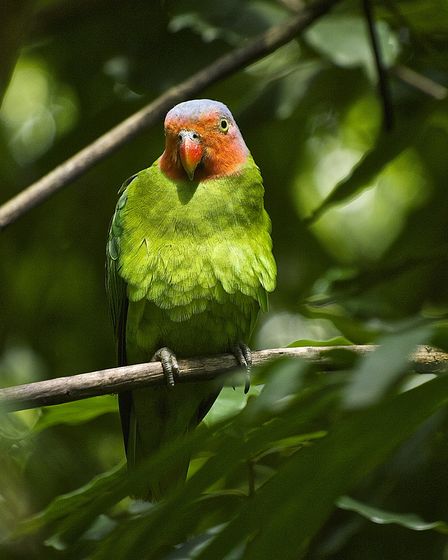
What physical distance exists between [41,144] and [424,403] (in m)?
2.79

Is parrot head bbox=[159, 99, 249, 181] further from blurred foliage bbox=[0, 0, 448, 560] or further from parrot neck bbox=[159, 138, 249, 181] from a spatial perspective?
blurred foliage bbox=[0, 0, 448, 560]

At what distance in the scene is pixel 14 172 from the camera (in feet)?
11.2

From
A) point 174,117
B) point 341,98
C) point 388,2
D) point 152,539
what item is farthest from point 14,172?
point 152,539

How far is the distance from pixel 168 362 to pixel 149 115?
68 centimetres

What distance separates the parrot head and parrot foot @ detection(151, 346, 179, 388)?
518 millimetres

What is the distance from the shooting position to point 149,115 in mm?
2438

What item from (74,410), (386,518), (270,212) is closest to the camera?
(386,518)

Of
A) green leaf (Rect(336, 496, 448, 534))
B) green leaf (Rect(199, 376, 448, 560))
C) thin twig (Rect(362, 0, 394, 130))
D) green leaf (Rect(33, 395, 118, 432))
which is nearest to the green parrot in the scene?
green leaf (Rect(33, 395, 118, 432))

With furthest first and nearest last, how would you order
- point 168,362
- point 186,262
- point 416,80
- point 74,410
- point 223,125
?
point 416,80
point 223,125
point 186,262
point 168,362
point 74,410

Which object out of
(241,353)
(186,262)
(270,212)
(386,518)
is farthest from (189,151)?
(386,518)

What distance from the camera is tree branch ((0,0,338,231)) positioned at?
2.18 m

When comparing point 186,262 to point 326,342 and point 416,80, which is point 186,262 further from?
point 416,80

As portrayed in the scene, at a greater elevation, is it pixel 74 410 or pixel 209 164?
pixel 209 164

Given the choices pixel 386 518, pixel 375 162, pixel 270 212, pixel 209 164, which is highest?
pixel 209 164
